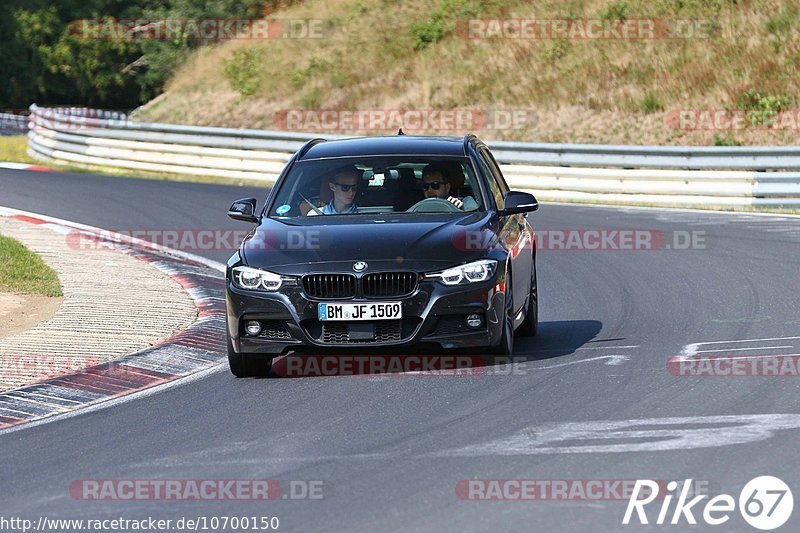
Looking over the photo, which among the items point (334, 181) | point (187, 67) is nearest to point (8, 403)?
point (334, 181)

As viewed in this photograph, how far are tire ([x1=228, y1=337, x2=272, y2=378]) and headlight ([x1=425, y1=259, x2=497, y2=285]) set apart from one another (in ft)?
4.52

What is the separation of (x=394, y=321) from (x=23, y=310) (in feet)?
15.7

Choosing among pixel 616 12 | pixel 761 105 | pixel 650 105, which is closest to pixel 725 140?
pixel 761 105

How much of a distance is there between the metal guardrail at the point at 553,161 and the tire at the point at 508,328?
13121 millimetres

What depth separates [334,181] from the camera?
10961 millimetres

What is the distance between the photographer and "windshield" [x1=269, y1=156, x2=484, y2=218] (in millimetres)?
10789

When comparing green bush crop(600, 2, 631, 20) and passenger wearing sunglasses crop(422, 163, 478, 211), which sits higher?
green bush crop(600, 2, 631, 20)

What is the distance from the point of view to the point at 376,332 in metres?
9.49

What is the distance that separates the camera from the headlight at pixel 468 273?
955 cm

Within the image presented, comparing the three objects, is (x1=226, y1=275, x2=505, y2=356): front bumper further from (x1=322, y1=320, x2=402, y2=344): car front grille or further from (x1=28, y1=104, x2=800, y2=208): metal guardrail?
(x1=28, y1=104, x2=800, y2=208): metal guardrail

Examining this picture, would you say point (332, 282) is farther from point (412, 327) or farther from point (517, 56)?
point (517, 56)

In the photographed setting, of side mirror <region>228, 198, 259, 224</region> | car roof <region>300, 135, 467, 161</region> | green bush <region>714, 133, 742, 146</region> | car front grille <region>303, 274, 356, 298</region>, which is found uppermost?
car roof <region>300, 135, 467, 161</region>

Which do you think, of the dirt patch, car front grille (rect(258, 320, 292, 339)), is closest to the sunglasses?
car front grille (rect(258, 320, 292, 339))

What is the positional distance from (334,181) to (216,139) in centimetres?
1923
